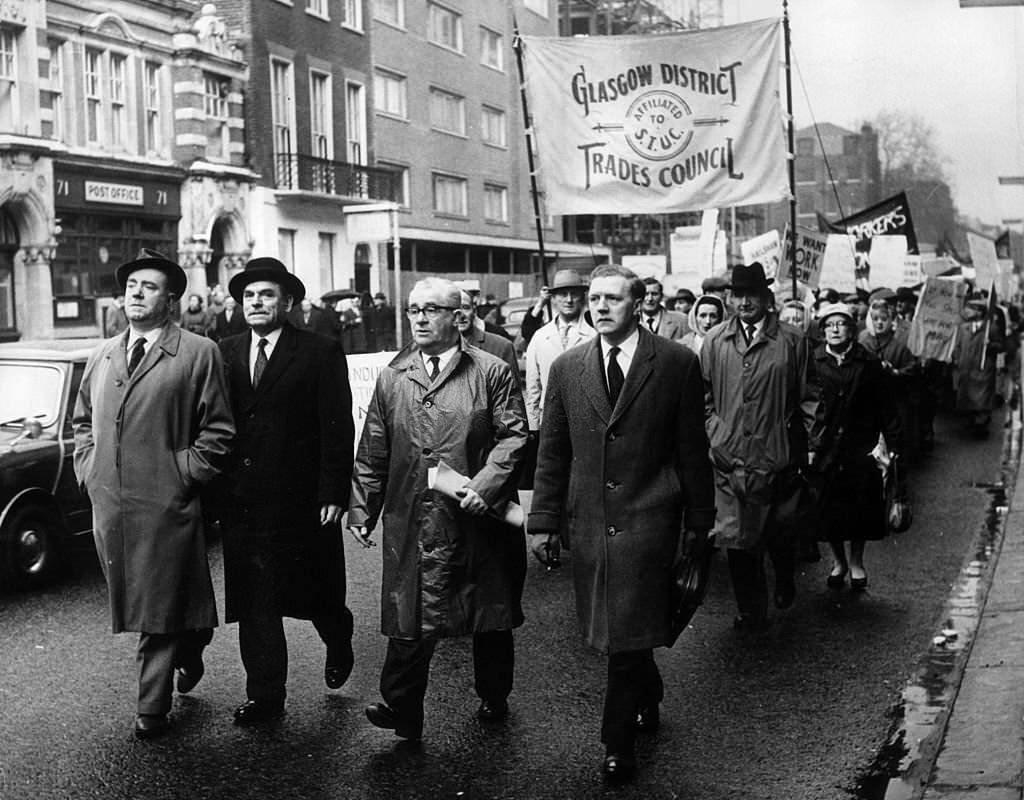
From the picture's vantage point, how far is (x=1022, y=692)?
5957mm

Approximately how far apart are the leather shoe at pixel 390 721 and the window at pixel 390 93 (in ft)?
120

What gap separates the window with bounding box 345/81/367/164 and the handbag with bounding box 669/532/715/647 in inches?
1364

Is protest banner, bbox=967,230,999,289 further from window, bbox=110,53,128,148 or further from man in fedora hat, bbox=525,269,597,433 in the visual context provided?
window, bbox=110,53,128,148

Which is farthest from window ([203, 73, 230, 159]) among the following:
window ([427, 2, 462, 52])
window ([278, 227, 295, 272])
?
window ([427, 2, 462, 52])

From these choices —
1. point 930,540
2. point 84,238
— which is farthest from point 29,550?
point 84,238

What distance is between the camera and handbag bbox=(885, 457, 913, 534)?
324 inches

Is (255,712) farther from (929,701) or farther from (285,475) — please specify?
(929,701)

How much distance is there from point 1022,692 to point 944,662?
75 cm

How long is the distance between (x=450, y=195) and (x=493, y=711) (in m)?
41.1

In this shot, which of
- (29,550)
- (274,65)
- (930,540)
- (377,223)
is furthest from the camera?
(274,65)

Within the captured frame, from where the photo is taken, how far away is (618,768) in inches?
197

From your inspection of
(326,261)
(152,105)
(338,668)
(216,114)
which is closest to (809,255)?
(338,668)

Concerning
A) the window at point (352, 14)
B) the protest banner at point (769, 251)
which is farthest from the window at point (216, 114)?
the protest banner at point (769, 251)

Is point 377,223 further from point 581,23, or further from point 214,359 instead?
point 581,23
